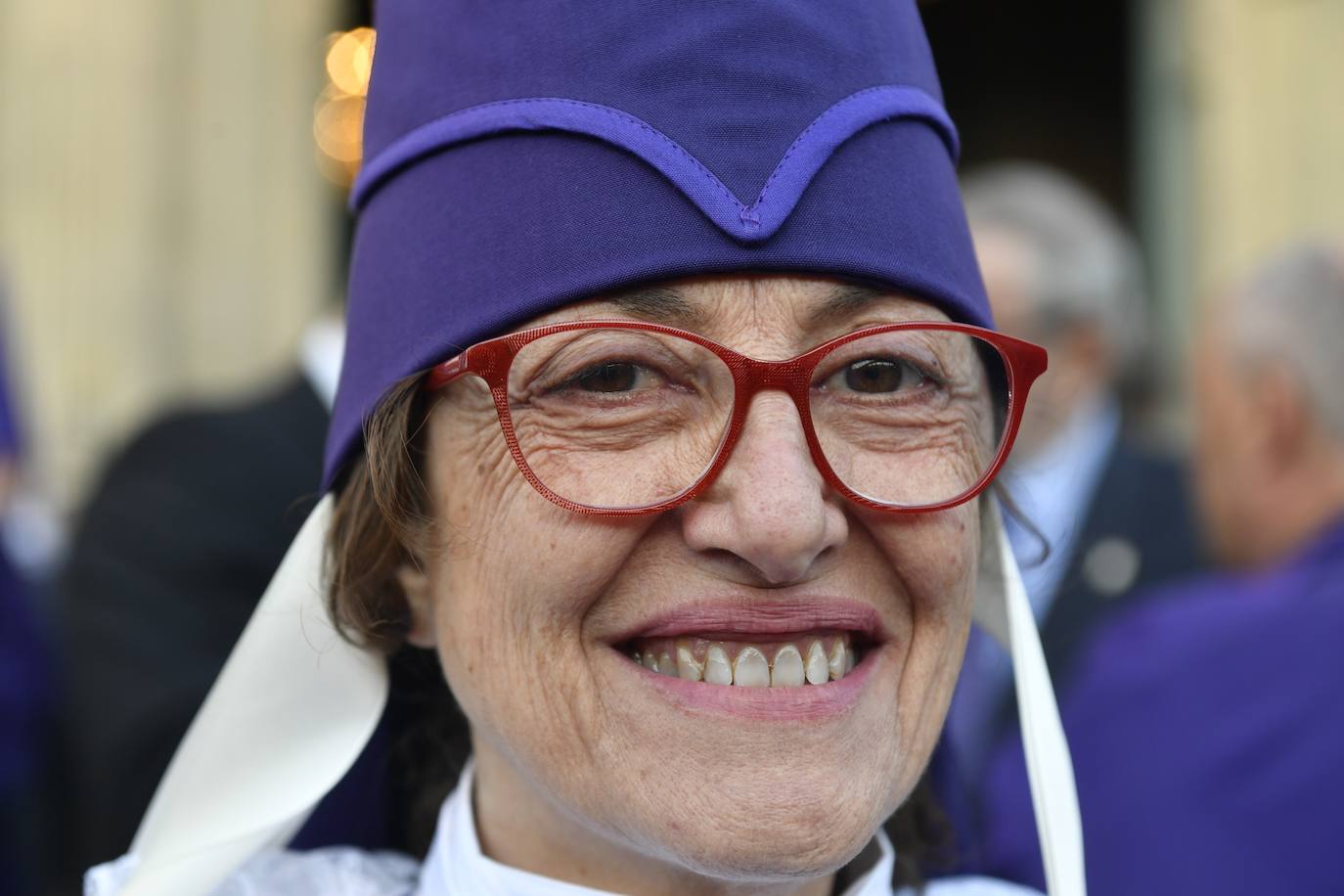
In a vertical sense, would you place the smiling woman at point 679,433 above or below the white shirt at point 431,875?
above

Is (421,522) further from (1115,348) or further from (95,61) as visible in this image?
(95,61)

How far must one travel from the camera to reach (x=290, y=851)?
2.11 meters

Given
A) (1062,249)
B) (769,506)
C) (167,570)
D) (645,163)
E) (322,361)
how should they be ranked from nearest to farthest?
(769,506) → (645,163) → (167,570) → (322,361) → (1062,249)

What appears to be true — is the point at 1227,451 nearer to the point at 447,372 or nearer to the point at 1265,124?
the point at 447,372

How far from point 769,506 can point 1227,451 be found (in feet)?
9.86

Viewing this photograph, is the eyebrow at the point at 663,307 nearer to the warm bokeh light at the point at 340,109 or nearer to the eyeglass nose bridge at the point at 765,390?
the eyeglass nose bridge at the point at 765,390

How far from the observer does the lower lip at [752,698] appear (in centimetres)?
156

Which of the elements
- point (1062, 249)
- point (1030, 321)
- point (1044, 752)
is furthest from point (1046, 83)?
point (1044, 752)

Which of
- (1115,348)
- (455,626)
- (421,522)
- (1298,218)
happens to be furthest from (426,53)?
(1298,218)

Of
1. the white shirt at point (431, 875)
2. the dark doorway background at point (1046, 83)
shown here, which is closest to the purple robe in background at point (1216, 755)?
the white shirt at point (431, 875)

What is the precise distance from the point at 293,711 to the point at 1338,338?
309 centimetres

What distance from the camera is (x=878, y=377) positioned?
166 centimetres

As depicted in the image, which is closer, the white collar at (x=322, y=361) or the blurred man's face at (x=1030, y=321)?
the white collar at (x=322, y=361)

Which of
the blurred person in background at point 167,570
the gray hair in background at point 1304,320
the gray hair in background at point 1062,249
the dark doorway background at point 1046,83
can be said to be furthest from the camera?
the dark doorway background at point 1046,83
